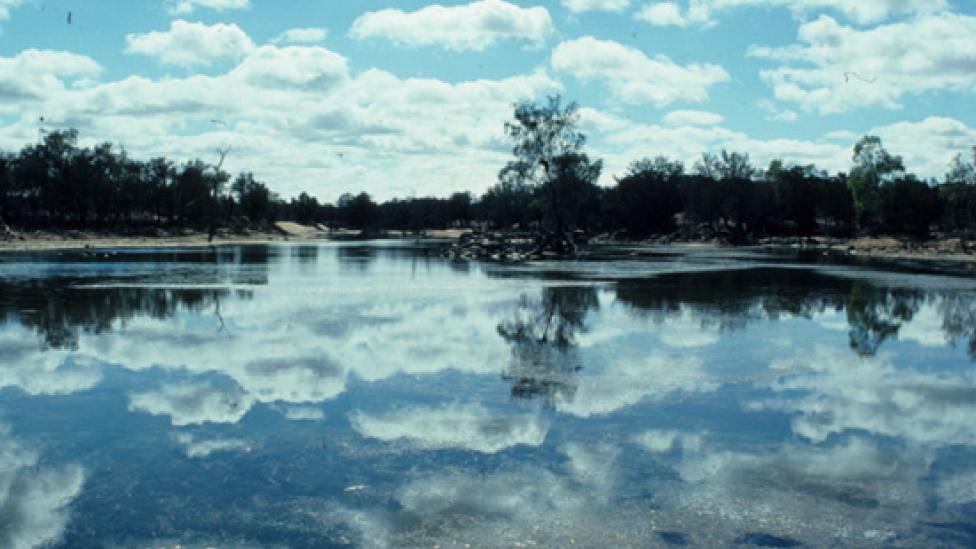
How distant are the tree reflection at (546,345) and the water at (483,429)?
0.37 feet

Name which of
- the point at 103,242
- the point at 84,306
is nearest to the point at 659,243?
the point at 103,242

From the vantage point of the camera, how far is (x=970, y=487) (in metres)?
9.10

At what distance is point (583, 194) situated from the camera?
88438 mm

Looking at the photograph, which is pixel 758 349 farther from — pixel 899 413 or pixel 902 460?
pixel 902 460

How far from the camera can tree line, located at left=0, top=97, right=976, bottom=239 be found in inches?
3292

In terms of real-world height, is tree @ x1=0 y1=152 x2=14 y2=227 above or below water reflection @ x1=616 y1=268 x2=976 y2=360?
above

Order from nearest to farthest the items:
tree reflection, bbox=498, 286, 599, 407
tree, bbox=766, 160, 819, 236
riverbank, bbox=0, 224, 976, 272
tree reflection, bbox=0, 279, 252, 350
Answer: tree reflection, bbox=498, 286, 599, 407
tree reflection, bbox=0, 279, 252, 350
riverbank, bbox=0, 224, 976, 272
tree, bbox=766, 160, 819, 236

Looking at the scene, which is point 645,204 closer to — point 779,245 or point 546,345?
point 779,245

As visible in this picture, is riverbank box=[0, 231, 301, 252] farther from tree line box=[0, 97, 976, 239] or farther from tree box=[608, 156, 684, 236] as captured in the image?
tree box=[608, 156, 684, 236]

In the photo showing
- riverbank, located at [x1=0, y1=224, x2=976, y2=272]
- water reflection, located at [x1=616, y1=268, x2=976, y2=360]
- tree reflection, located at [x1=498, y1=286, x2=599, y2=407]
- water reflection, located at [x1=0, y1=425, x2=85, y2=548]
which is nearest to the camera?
water reflection, located at [x1=0, y1=425, x2=85, y2=548]

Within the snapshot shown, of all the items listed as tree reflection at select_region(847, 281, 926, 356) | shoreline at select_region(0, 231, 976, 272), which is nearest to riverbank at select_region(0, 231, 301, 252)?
shoreline at select_region(0, 231, 976, 272)

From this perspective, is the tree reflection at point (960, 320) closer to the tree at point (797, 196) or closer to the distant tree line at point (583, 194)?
the distant tree line at point (583, 194)

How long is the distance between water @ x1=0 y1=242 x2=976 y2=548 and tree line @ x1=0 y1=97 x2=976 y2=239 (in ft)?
193

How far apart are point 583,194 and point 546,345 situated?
7078cm
